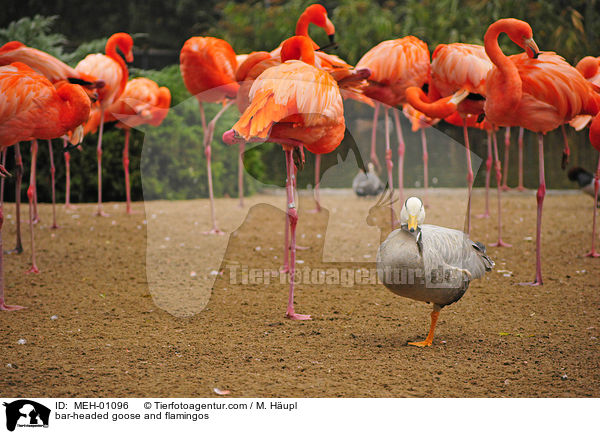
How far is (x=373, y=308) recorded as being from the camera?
3.77m

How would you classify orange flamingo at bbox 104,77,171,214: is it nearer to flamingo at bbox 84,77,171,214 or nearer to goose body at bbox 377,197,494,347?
flamingo at bbox 84,77,171,214

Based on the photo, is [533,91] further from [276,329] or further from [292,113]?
[276,329]

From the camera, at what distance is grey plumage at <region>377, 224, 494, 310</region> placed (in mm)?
2793

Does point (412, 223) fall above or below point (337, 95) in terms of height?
below

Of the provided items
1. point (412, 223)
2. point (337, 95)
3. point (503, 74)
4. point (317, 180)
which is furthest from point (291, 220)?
point (317, 180)

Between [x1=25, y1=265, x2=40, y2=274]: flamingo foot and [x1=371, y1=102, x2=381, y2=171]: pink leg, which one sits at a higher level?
[x1=371, y1=102, x2=381, y2=171]: pink leg

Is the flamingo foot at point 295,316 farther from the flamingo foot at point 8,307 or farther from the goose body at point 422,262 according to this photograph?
the flamingo foot at point 8,307

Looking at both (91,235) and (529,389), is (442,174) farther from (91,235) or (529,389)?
(529,389)

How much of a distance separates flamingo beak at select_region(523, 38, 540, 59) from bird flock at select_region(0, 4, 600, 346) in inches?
0.5

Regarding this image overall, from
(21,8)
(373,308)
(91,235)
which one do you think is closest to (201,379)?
(373,308)

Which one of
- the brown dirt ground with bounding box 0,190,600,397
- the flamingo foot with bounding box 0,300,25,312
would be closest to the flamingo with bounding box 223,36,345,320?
the brown dirt ground with bounding box 0,190,600,397

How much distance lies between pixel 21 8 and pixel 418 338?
899cm

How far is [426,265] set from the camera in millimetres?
2793
